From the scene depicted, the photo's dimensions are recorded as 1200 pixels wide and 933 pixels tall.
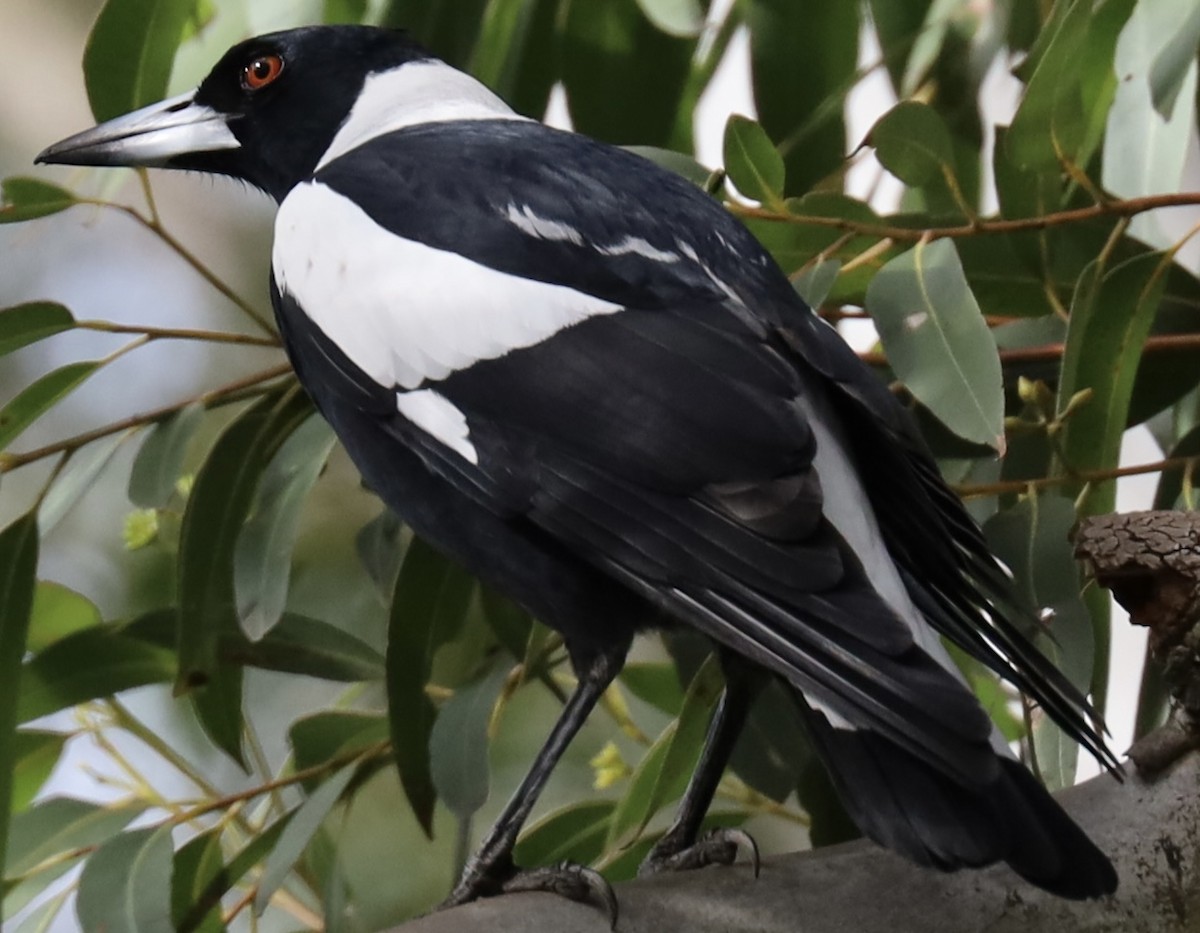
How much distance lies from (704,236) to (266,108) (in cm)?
48

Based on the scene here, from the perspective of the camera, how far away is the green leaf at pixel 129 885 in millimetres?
1153

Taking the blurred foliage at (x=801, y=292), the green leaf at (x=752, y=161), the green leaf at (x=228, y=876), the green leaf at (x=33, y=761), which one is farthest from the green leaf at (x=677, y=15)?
the green leaf at (x=33, y=761)

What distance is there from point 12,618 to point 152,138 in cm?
40

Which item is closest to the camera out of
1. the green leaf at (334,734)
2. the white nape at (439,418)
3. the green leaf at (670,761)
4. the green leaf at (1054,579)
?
the white nape at (439,418)

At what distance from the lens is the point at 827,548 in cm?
77

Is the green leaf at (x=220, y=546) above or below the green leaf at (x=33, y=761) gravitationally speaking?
above

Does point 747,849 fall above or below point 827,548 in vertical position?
below

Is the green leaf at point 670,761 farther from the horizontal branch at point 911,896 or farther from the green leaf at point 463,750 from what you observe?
the horizontal branch at point 911,896

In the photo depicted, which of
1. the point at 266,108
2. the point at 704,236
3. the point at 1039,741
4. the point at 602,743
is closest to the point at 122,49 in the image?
the point at 266,108

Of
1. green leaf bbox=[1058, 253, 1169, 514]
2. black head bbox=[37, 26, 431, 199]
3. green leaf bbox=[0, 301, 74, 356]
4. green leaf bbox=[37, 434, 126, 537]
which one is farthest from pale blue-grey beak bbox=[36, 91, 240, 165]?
green leaf bbox=[1058, 253, 1169, 514]

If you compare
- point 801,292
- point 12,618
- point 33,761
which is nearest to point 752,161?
point 801,292

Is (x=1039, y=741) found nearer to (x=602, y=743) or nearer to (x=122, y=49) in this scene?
(x=122, y=49)

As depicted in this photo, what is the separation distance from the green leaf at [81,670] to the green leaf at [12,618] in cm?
6

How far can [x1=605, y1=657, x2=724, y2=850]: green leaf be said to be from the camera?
3.65ft
